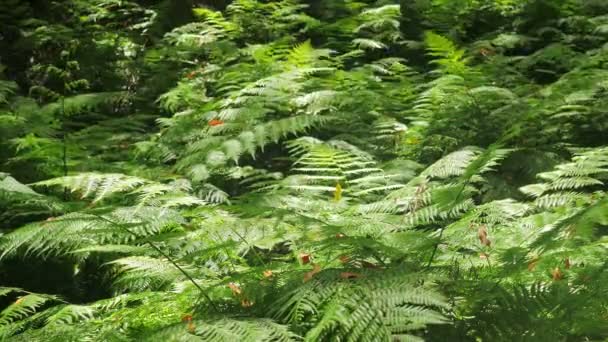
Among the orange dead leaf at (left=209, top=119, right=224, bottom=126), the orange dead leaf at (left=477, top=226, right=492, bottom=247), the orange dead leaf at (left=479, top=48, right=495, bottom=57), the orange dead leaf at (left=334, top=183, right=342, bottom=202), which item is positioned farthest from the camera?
the orange dead leaf at (left=479, top=48, right=495, bottom=57)

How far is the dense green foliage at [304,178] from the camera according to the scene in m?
1.24

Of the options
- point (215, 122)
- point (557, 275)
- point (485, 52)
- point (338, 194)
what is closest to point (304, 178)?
point (338, 194)

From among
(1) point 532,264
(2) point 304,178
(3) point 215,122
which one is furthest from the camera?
(3) point 215,122

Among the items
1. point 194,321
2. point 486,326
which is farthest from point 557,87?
point 194,321

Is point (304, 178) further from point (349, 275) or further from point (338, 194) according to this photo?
point (349, 275)

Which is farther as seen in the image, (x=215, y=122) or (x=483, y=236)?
(x=215, y=122)

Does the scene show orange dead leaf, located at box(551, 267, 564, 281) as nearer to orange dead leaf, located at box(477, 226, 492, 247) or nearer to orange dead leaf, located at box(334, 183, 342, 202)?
orange dead leaf, located at box(477, 226, 492, 247)

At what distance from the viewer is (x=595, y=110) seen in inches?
113

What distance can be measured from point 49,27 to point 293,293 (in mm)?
4302

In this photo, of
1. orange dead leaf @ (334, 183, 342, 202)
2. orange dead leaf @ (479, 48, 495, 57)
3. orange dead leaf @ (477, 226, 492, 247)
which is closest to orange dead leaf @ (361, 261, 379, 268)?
orange dead leaf @ (477, 226, 492, 247)

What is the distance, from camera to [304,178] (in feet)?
8.37

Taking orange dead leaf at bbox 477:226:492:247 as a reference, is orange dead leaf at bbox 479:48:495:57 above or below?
below

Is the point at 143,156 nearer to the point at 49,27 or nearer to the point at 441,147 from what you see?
the point at 441,147

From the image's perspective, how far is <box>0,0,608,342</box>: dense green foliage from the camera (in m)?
1.24
